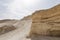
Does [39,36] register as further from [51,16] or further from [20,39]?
[20,39]

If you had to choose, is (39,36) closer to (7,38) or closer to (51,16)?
(51,16)

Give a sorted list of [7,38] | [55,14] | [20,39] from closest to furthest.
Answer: [55,14]
[20,39]
[7,38]

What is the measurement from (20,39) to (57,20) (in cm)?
729

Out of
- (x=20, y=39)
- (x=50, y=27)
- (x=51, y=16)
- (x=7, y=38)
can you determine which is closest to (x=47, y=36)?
(x=50, y=27)

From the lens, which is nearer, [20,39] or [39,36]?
[39,36]

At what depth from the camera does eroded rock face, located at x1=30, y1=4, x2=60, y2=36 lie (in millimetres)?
8738

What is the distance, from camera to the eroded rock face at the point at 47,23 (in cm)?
874

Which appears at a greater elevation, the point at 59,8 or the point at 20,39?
the point at 59,8

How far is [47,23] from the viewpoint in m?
9.20

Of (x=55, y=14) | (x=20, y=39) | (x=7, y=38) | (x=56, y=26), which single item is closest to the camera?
(x=56, y=26)

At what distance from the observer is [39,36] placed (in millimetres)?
9273

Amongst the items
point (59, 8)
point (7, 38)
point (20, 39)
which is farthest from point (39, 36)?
point (7, 38)

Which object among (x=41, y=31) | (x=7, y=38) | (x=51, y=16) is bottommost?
(x=7, y=38)

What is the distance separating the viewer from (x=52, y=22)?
9.02 meters
